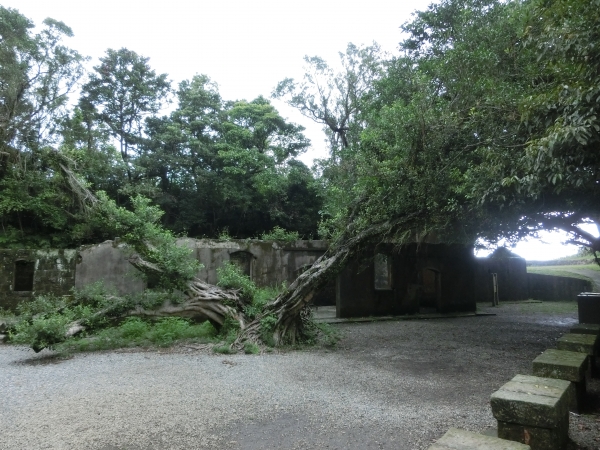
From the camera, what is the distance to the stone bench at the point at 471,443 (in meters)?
2.51


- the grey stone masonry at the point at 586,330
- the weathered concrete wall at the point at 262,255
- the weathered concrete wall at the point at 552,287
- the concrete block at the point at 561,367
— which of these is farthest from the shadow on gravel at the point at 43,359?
the weathered concrete wall at the point at 552,287

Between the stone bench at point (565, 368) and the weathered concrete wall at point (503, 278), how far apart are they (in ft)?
57.4

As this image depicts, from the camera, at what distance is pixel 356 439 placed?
4078mm

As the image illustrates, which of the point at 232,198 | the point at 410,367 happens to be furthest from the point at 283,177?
the point at 410,367

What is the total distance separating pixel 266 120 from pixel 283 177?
315 centimetres

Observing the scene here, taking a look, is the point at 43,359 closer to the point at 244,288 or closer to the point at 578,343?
the point at 244,288

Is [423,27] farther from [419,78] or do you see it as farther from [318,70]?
[318,70]

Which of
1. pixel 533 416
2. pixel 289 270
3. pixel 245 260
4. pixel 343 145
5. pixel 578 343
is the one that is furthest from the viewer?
pixel 343 145

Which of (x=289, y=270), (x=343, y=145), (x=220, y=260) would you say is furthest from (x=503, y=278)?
(x=220, y=260)

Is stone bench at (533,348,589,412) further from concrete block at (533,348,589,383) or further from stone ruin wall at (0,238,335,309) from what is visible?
stone ruin wall at (0,238,335,309)

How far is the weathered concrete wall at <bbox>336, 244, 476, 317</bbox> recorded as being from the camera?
568 inches

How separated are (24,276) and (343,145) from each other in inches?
576

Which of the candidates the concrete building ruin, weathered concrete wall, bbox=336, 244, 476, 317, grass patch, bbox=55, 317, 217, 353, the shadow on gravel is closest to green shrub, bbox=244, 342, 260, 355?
grass patch, bbox=55, 317, 217, 353

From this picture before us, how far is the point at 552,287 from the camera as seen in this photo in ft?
76.3
